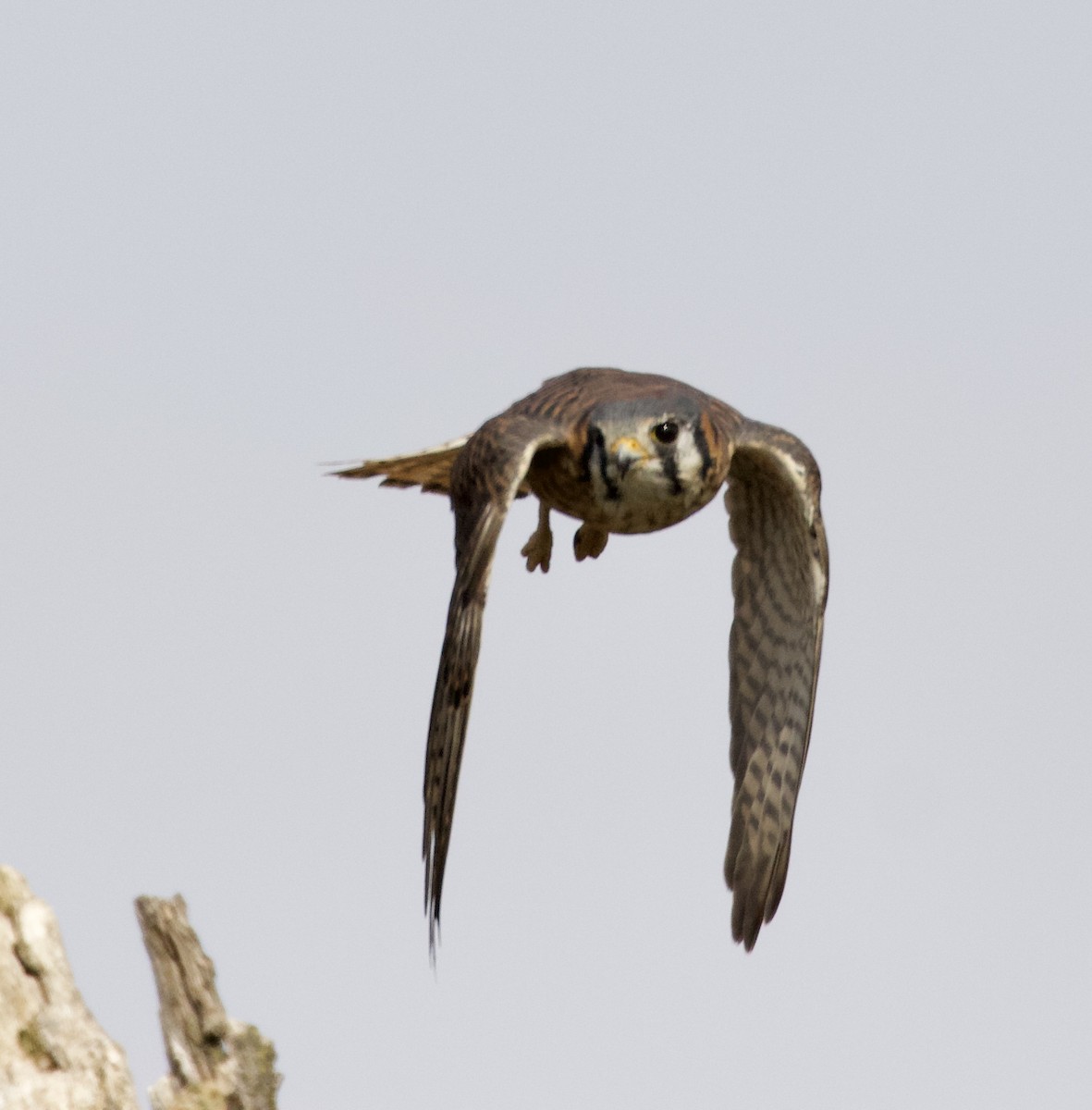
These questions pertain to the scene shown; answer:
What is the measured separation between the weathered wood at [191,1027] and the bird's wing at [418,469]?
12.8 feet

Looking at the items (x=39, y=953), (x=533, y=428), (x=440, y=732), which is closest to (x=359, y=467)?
(x=533, y=428)

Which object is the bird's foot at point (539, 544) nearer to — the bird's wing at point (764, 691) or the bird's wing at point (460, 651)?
the bird's wing at point (764, 691)

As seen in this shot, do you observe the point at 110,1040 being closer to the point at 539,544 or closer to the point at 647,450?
the point at 647,450

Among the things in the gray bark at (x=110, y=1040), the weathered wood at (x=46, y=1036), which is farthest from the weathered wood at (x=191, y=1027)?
the weathered wood at (x=46, y=1036)

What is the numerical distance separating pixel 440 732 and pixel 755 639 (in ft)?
8.62

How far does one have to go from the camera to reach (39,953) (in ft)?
24.5

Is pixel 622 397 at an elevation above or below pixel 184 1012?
above

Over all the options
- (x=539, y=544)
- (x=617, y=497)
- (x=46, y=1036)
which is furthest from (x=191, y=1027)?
(x=539, y=544)

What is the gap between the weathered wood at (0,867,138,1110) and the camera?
731 cm

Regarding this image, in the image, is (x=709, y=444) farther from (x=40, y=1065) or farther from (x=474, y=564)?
(x=40, y=1065)

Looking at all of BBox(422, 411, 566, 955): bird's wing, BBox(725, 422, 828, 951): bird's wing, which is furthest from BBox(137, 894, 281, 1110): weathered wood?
BBox(725, 422, 828, 951): bird's wing

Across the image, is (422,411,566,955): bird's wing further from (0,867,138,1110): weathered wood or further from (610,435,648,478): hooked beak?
(0,867,138,1110): weathered wood

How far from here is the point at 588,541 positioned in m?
11.0

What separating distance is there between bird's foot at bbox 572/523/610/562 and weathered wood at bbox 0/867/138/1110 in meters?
4.05
